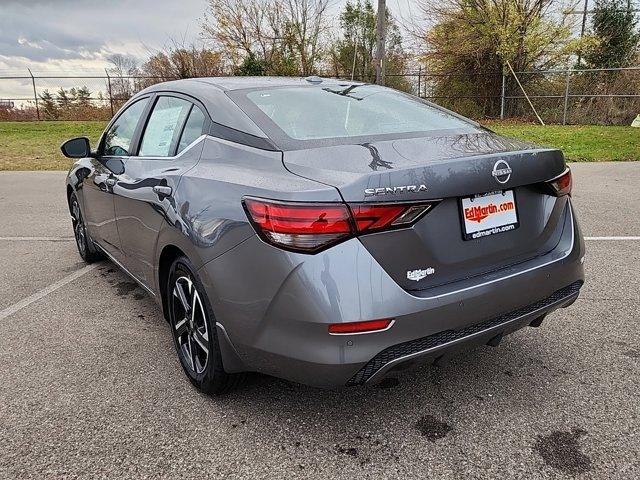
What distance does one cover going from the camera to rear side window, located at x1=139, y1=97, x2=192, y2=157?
9.42 ft

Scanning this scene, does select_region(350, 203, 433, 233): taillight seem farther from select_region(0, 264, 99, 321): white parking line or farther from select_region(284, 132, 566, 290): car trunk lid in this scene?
select_region(0, 264, 99, 321): white parking line

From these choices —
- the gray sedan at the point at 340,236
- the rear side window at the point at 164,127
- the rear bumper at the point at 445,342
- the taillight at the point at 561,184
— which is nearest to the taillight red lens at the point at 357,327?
the gray sedan at the point at 340,236

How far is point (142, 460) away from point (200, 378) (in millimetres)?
483

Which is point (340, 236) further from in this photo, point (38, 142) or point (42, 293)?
point (38, 142)

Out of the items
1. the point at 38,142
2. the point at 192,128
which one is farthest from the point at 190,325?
the point at 38,142

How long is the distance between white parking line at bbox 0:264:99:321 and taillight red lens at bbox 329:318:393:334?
2737 millimetres

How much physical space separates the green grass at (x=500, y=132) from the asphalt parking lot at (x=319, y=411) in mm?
7434

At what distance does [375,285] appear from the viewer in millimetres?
1860

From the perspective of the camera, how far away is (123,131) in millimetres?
3703

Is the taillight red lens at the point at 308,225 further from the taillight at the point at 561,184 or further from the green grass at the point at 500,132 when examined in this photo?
the green grass at the point at 500,132

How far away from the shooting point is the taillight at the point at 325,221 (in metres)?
1.82

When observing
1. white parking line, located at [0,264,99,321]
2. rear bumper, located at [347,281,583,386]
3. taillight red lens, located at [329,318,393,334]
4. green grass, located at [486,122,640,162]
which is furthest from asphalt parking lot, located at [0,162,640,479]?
green grass, located at [486,122,640,162]

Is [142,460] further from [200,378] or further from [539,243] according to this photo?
[539,243]

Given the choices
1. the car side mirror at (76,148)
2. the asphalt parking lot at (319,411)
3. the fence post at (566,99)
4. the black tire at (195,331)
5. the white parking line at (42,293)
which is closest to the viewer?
the asphalt parking lot at (319,411)
